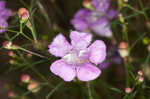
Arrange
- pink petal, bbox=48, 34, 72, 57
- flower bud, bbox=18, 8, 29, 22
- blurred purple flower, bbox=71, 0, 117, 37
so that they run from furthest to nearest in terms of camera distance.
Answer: blurred purple flower, bbox=71, 0, 117, 37 → pink petal, bbox=48, 34, 72, 57 → flower bud, bbox=18, 8, 29, 22

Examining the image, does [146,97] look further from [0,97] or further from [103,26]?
[0,97]

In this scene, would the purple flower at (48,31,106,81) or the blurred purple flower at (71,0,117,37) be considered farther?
the blurred purple flower at (71,0,117,37)

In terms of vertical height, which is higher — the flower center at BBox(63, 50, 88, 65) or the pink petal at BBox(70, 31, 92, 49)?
the pink petal at BBox(70, 31, 92, 49)

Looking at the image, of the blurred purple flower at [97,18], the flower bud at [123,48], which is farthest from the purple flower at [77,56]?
the blurred purple flower at [97,18]

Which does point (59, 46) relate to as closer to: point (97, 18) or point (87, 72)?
point (87, 72)

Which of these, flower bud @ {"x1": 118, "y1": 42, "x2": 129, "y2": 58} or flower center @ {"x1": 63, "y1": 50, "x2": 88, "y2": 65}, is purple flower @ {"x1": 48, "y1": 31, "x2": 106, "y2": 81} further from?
flower bud @ {"x1": 118, "y1": 42, "x2": 129, "y2": 58}

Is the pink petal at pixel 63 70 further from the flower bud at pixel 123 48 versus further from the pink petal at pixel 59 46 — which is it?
the flower bud at pixel 123 48

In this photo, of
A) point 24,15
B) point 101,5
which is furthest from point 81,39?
point 101,5

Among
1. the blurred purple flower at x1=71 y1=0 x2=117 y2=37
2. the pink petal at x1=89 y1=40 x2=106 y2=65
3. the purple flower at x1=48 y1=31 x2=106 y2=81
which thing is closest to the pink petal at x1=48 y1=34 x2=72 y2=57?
the purple flower at x1=48 y1=31 x2=106 y2=81

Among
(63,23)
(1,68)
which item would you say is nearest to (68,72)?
(63,23)
